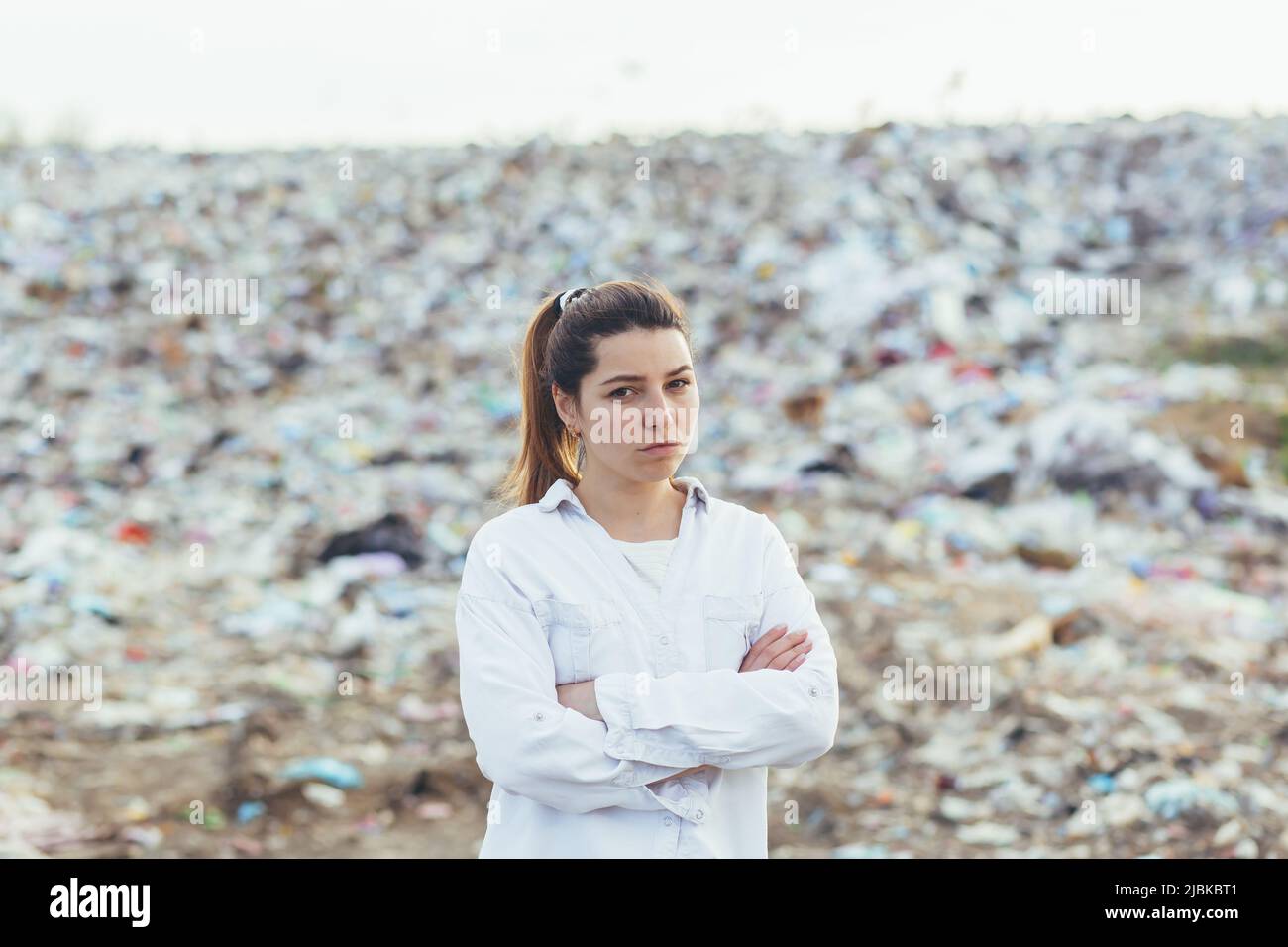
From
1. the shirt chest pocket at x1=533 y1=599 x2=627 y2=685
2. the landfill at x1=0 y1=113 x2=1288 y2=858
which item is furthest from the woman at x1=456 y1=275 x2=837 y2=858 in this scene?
the landfill at x1=0 y1=113 x2=1288 y2=858

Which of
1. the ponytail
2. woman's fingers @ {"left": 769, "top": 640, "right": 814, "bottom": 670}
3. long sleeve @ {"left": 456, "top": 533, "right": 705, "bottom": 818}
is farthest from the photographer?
the ponytail

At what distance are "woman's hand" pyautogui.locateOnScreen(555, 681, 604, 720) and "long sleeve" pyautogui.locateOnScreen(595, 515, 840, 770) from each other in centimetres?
2

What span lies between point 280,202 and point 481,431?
361cm

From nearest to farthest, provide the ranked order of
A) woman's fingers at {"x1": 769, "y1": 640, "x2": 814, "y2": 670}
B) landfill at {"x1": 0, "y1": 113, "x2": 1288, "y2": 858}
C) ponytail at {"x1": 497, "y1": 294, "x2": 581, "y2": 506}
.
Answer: woman's fingers at {"x1": 769, "y1": 640, "x2": 814, "y2": 670} → ponytail at {"x1": 497, "y1": 294, "x2": 581, "y2": 506} → landfill at {"x1": 0, "y1": 113, "x2": 1288, "y2": 858}

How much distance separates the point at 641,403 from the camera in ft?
4.88

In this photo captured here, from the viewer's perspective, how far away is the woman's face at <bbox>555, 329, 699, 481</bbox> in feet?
4.83

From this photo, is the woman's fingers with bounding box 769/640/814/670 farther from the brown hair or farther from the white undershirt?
the brown hair

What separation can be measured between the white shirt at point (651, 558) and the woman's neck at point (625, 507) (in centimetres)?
1

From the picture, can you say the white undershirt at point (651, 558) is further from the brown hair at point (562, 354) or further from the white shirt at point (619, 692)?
the brown hair at point (562, 354)

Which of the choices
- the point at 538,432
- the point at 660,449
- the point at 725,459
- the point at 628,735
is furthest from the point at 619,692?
the point at 725,459

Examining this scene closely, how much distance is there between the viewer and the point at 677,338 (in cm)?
152

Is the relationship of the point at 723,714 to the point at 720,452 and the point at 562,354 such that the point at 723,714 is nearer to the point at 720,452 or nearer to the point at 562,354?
the point at 562,354

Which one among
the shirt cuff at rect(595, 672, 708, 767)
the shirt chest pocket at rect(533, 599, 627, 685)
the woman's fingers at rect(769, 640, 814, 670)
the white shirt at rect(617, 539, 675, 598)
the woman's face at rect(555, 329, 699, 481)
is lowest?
the shirt cuff at rect(595, 672, 708, 767)
